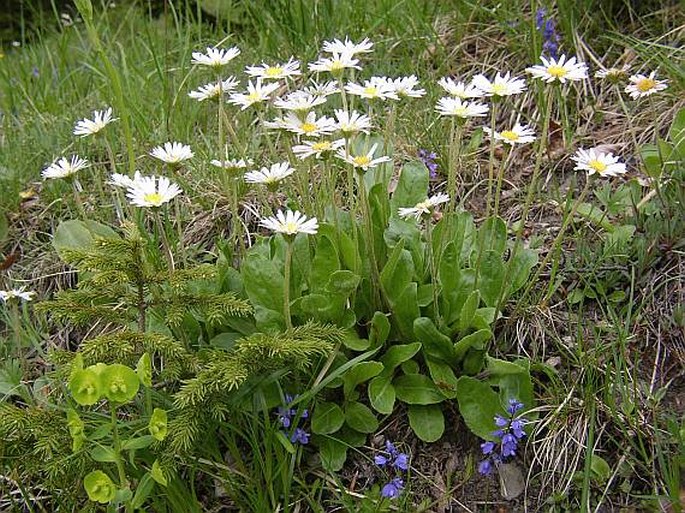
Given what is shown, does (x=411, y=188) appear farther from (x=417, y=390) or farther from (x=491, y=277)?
(x=417, y=390)

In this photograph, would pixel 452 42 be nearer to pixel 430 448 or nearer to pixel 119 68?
pixel 119 68

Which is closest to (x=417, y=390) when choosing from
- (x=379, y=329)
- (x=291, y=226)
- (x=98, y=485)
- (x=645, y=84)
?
(x=379, y=329)

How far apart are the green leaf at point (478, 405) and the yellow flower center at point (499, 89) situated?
0.65 meters

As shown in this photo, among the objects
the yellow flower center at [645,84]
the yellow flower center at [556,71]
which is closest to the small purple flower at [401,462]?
the yellow flower center at [556,71]

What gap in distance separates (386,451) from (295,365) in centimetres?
32

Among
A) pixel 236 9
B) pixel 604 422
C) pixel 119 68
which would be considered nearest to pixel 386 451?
pixel 604 422

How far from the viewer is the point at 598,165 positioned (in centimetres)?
184

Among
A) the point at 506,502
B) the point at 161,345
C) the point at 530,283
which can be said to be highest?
the point at 161,345

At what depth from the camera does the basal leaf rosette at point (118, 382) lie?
162cm

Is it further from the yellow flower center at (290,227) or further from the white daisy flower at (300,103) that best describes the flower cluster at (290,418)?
the white daisy flower at (300,103)

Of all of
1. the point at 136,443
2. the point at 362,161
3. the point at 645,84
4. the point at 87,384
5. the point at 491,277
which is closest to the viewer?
the point at 87,384

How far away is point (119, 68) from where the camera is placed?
12.1 feet

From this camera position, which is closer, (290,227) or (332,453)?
(290,227)

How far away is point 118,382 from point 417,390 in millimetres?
731
